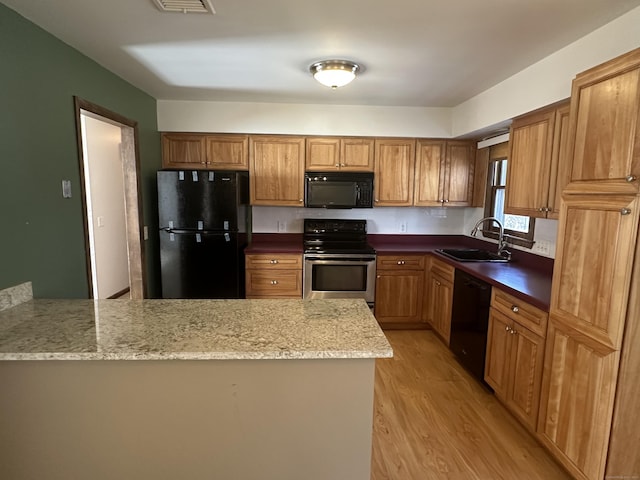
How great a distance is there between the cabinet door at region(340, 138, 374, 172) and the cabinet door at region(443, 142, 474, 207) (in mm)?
874

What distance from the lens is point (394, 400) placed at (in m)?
2.50

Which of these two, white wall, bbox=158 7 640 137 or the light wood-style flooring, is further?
white wall, bbox=158 7 640 137

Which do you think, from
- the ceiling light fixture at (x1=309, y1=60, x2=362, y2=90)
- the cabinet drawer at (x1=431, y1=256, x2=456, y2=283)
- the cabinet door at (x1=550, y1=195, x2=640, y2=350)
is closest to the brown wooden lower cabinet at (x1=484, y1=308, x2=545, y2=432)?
the cabinet door at (x1=550, y1=195, x2=640, y2=350)

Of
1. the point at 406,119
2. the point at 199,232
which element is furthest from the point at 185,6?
the point at 406,119

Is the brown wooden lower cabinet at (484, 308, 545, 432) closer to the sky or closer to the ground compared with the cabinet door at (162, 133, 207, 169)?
closer to the ground

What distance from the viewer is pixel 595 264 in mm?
1574

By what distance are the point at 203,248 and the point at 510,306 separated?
2.63 meters

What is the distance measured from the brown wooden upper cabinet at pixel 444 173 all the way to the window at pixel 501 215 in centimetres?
24

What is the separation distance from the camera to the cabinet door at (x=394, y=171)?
3.76 metres

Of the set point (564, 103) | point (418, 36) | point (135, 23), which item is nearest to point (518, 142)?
point (564, 103)

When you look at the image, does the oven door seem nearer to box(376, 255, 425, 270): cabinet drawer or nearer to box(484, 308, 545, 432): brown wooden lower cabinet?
box(376, 255, 425, 270): cabinet drawer

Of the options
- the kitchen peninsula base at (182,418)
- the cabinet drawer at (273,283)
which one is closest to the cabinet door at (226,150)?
the cabinet drawer at (273,283)

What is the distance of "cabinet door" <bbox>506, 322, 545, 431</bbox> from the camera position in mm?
2006

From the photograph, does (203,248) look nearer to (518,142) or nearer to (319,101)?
(319,101)
